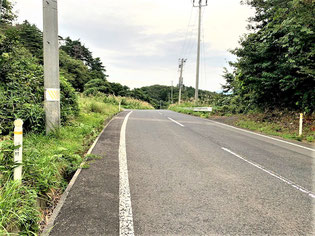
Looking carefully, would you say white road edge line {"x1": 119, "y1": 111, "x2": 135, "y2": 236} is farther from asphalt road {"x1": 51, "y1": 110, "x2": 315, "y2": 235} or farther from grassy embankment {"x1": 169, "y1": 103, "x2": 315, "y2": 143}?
grassy embankment {"x1": 169, "y1": 103, "x2": 315, "y2": 143}

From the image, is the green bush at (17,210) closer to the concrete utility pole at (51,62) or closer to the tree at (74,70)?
the concrete utility pole at (51,62)

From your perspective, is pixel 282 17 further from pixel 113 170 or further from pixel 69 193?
pixel 69 193

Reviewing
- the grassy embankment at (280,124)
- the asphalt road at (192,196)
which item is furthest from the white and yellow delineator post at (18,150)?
the grassy embankment at (280,124)

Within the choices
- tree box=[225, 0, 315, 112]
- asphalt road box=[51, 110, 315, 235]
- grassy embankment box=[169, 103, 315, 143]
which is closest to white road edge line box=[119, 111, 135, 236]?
asphalt road box=[51, 110, 315, 235]

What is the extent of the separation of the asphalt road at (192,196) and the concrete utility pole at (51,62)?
1569mm

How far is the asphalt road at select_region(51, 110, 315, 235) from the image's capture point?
2.25 m

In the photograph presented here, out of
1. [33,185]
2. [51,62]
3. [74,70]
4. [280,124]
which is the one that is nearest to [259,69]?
[280,124]

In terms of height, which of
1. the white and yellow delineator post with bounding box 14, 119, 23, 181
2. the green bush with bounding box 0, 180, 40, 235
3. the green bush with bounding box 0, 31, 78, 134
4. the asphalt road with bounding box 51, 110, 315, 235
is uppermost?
the green bush with bounding box 0, 31, 78, 134

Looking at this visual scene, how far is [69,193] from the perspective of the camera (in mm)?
2855

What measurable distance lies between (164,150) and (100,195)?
2.66 meters

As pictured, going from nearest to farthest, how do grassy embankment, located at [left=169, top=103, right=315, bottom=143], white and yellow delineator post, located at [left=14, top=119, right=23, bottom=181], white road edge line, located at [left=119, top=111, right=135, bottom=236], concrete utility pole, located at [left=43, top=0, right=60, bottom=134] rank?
1. white road edge line, located at [left=119, top=111, right=135, bottom=236]
2. white and yellow delineator post, located at [left=14, top=119, right=23, bottom=181]
3. concrete utility pole, located at [left=43, top=0, right=60, bottom=134]
4. grassy embankment, located at [left=169, top=103, right=315, bottom=143]

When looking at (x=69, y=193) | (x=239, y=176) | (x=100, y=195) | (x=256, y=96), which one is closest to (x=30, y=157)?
(x=69, y=193)

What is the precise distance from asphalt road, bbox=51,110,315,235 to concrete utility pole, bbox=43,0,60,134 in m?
1.57

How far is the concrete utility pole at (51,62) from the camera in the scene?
509cm
